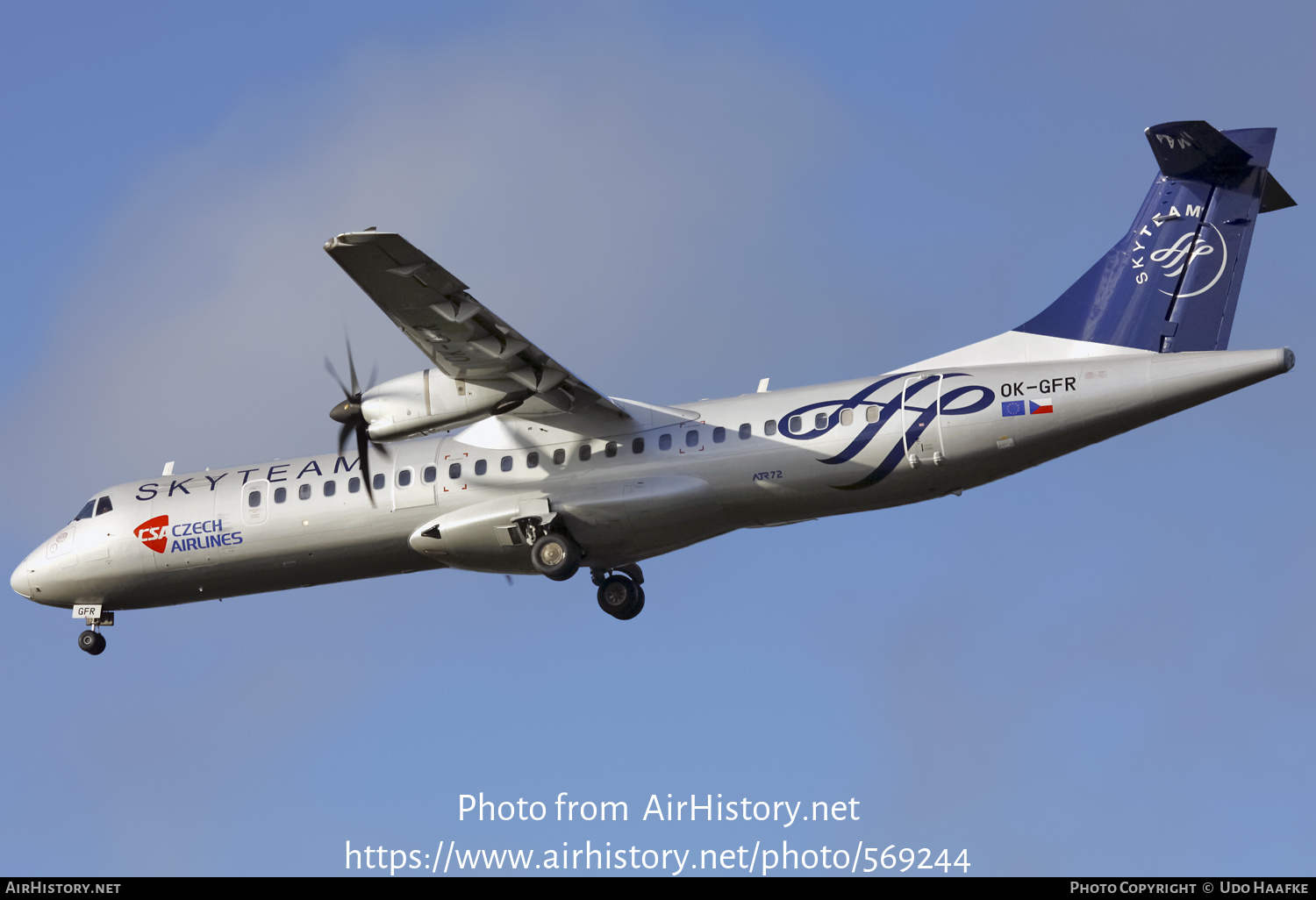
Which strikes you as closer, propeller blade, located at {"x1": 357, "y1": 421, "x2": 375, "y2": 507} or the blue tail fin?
the blue tail fin

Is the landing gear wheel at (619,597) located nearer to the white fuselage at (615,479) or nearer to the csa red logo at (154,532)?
the white fuselage at (615,479)

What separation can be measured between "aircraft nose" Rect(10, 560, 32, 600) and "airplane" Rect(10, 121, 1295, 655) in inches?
112

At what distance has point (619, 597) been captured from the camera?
26094mm

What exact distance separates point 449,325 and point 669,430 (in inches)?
150

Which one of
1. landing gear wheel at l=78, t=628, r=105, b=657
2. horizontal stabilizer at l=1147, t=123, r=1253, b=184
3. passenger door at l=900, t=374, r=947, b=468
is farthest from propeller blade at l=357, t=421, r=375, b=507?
horizontal stabilizer at l=1147, t=123, r=1253, b=184

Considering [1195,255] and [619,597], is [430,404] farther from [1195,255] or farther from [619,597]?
[1195,255]

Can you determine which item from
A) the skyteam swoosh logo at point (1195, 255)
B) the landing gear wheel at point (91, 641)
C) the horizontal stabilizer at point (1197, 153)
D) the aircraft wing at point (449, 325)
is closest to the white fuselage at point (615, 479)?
the landing gear wheel at point (91, 641)

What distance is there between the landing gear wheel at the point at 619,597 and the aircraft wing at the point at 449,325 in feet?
11.6

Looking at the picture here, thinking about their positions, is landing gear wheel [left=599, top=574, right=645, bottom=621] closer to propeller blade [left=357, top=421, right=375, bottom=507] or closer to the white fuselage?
the white fuselage

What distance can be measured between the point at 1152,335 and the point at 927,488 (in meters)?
3.93

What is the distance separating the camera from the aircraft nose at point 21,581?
27.9 m

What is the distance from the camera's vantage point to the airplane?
71.2 feet

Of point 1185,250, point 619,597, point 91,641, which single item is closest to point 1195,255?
point 1185,250
